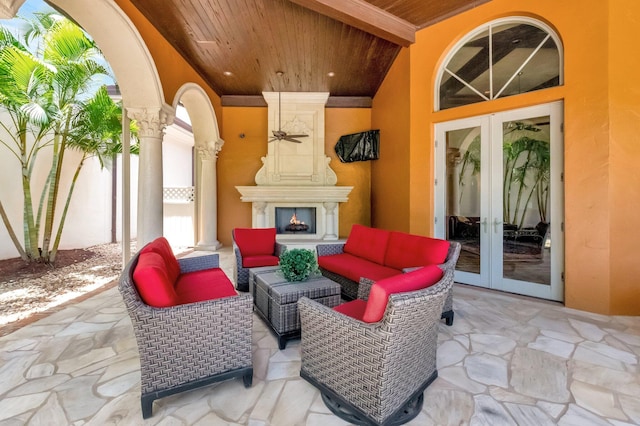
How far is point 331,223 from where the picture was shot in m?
6.59

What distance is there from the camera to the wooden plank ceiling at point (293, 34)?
3.62 meters

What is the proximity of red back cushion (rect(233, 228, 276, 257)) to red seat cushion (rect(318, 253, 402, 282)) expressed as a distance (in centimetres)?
85

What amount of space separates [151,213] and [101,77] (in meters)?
2.46

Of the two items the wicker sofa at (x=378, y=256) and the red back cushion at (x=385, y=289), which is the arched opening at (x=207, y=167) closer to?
the wicker sofa at (x=378, y=256)

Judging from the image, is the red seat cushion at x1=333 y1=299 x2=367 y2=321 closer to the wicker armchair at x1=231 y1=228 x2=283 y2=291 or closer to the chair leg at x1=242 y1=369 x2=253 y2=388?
the chair leg at x1=242 y1=369 x2=253 y2=388

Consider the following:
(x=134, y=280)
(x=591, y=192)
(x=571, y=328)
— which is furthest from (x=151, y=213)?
(x=591, y=192)

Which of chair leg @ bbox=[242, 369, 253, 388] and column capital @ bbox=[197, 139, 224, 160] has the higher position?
column capital @ bbox=[197, 139, 224, 160]

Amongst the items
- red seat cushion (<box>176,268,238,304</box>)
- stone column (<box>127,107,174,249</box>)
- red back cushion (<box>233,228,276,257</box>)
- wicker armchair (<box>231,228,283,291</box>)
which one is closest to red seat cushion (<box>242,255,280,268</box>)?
wicker armchair (<box>231,228,283,291</box>)

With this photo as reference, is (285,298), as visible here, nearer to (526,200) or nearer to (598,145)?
(526,200)

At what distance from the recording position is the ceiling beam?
3.43 m

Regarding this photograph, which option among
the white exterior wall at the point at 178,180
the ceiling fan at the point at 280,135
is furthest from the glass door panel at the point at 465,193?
the white exterior wall at the point at 178,180

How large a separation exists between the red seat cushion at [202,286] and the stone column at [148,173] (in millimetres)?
1739

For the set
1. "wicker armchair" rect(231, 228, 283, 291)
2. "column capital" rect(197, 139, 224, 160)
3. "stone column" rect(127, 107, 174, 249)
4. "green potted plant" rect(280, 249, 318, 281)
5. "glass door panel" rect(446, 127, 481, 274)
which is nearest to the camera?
"green potted plant" rect(280, 249, 318, 281)

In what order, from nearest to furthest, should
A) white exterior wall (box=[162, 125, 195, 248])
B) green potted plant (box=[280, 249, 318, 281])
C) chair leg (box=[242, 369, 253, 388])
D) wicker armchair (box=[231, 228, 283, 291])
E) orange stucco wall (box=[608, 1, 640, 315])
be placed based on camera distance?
chair leg (box=[242, 369, 253, 388]), green potted plant (box=[280, 249, 318, 281]), orange stucco wall (box=[608, 1, 640, 315]), wicker armchair (box=[231, 228, 283, 291]), white exterior wall (box=[162, 125, 195, 248])
